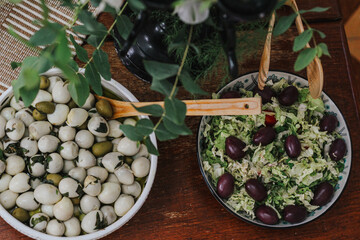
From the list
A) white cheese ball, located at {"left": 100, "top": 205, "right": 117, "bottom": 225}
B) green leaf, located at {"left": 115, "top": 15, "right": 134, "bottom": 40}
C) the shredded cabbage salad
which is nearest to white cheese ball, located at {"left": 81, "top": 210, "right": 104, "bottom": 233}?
white cheese ball, located at {"left": 100, "top": 205, "right": 117, "bottom": 225}

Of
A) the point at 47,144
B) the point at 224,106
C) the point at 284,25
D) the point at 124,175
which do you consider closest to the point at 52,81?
the point at 47,144

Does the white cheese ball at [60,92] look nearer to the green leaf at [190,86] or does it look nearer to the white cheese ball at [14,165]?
the white cheese ball at [14,165]

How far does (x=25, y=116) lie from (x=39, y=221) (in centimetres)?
20

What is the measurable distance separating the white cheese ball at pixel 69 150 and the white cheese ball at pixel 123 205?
0.12m

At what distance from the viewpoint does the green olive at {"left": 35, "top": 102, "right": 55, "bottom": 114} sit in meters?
0.75

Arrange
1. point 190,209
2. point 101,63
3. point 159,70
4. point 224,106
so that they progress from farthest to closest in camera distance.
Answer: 1. point 190,209
2. point 224,106
3. point 101,63
4. point 159,70

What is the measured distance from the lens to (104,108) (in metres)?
0.77

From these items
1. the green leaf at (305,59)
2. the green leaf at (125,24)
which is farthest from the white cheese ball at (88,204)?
the green leaf at (305,59)

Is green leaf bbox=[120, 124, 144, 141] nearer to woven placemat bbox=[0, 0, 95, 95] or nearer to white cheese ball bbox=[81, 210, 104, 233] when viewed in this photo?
white cheese ball bbox=[81, 210, 104, 233]

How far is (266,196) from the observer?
78 cm

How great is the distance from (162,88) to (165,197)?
1.27 ft

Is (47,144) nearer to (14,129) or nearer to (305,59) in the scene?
(14,129)

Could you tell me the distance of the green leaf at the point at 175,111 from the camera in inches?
19.6

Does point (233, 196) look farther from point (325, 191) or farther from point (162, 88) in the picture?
point (162, 88)
